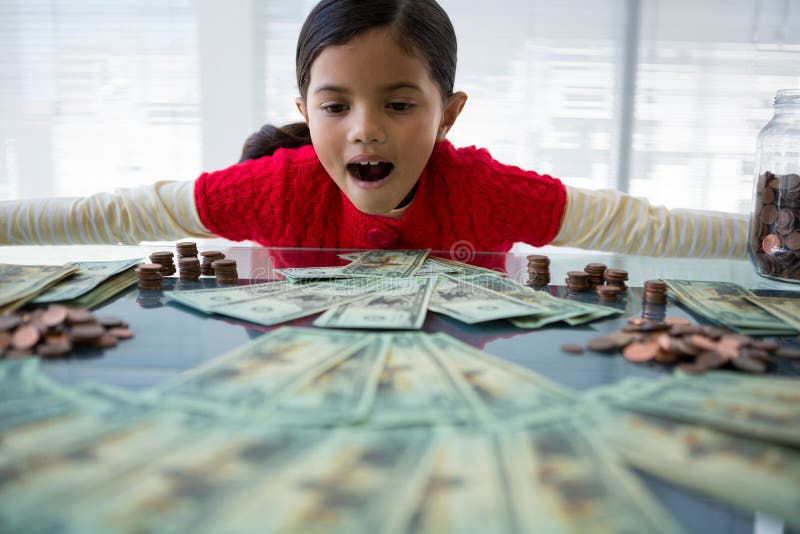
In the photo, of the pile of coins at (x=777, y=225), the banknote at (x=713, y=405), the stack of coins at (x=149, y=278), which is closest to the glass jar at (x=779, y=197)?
the pile of coins at (x=777, y=225)

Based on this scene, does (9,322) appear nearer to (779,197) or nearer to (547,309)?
(547,309)

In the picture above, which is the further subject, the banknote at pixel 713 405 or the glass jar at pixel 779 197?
the glass jar at pixel 779 197

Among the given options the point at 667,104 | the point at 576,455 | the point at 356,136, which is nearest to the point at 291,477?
the point at 576,455

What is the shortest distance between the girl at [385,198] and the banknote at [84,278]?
37 centimetres

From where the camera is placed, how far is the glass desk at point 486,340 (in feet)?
1.07

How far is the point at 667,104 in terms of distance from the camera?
3.34m

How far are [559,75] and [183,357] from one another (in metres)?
3.21

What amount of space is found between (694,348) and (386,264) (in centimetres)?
52

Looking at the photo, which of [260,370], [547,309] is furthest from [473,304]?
[260,370]

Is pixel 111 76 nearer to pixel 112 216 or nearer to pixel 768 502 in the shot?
pixel 112 216

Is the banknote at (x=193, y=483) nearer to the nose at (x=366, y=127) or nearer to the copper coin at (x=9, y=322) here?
the copper coin at (x=9, y=322)

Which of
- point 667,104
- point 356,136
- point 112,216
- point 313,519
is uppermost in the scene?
point 667,104

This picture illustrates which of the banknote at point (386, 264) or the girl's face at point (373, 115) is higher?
the girl's face at point (373, 115)

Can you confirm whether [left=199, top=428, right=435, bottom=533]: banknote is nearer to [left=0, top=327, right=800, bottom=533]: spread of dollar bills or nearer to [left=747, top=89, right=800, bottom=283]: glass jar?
[left=0, top=327, right=800, bottom=533]: spread of dollar bills
